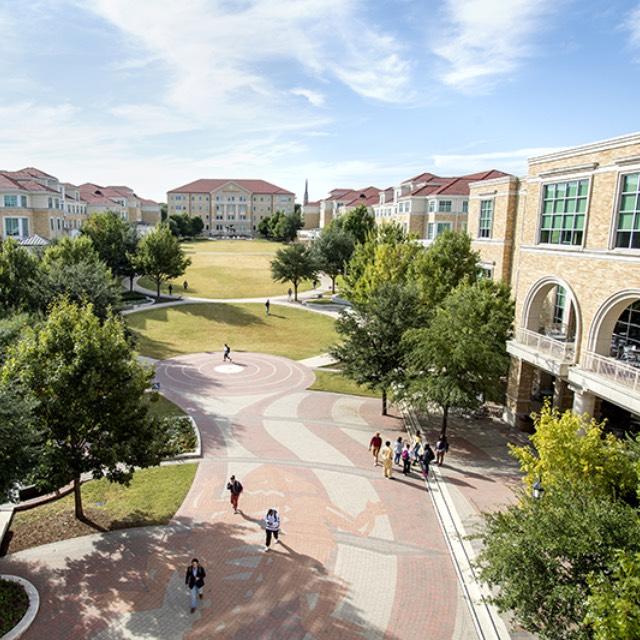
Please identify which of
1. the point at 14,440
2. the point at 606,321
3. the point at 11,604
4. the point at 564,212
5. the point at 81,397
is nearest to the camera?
the point at 14,440

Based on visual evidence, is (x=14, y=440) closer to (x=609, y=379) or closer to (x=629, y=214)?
(x=609, y=379)

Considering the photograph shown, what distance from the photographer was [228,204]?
14962cm

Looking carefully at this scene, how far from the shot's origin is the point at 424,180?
247 feet

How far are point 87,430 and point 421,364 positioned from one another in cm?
1428

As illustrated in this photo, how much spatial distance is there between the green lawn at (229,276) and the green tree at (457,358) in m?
42.4

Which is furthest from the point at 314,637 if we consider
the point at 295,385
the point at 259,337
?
the point at 259,337

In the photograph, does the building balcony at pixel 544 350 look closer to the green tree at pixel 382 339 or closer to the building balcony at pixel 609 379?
the building balcony at pixel 609 379

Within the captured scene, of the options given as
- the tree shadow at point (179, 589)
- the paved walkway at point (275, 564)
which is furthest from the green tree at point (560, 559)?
the tree shadow at point (179, 589)

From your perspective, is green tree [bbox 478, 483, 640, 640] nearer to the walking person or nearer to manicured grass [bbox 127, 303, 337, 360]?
the walking person

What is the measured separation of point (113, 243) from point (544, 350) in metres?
52.0

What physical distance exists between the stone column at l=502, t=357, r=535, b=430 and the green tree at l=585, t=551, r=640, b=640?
17847 millimetres

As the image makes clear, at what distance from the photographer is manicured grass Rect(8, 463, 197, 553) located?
614 inches

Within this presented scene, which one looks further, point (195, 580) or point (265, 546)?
point (265, 546)

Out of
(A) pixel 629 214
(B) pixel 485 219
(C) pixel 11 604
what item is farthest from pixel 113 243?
(A) pixel 629 214
